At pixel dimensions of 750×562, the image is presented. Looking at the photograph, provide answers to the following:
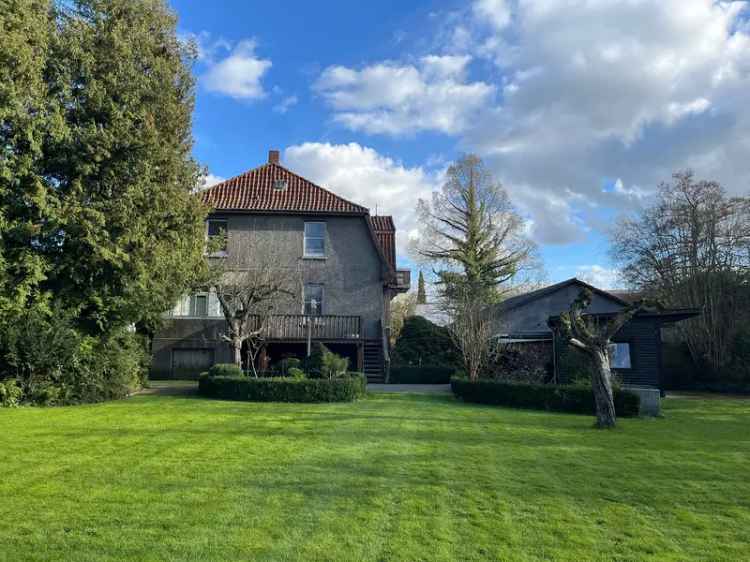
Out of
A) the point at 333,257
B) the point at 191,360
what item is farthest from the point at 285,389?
the point at 333,257

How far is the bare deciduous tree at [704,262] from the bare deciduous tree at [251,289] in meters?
19.5

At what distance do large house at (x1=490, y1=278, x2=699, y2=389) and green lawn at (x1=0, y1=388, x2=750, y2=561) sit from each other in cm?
1230

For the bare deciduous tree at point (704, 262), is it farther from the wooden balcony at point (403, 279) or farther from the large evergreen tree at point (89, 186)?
the large evergreen tree at point (89, 186)

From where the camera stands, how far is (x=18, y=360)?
Answer: 14781 mm

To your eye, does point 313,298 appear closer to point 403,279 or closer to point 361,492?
point 403,279

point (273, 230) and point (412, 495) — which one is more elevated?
point (273, 230)

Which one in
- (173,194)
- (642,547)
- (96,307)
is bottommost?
(642,547)

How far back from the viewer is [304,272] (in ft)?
87.1

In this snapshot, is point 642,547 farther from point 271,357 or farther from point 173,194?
point 271,357

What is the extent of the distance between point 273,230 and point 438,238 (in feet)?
54.6

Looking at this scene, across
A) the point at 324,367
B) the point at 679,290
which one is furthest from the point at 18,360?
the point at 679,290

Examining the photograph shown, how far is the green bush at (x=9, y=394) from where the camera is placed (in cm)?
1423

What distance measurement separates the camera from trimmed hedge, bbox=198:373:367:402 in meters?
16.2

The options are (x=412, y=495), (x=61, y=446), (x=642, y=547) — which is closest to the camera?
(x=642, y=547)
